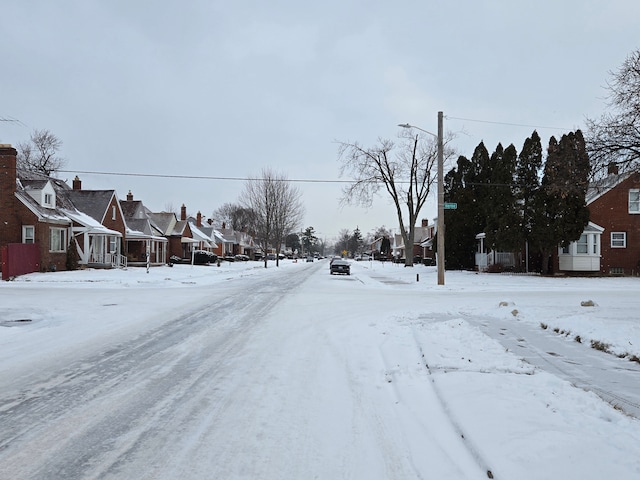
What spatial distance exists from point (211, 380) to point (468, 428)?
139 inches

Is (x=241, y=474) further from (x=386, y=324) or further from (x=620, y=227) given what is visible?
(x=620, y=227)

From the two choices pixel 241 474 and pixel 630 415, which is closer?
pixel 241 474

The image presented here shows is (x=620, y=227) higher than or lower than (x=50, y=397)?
higher

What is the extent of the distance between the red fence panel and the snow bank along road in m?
21.1

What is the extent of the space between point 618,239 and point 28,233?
39.8 metres

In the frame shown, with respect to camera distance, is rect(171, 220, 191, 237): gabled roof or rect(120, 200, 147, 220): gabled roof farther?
rect(171, 220, 191, 237): gabled roof

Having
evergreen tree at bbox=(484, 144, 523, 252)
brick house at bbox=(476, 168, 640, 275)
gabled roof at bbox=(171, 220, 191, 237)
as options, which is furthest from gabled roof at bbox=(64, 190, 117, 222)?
brick house at bbox=(476, 168, 640, 275)

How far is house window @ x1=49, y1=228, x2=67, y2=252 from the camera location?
31.8 metres

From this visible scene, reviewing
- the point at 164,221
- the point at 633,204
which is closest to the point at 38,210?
the point at 164,221

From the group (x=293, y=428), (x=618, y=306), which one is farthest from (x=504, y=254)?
(x=293, y=428)

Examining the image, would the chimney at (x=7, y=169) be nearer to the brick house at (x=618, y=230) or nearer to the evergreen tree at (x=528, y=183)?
the evergreen tree at (x=528, y=183)

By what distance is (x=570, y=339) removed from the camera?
32.2ft

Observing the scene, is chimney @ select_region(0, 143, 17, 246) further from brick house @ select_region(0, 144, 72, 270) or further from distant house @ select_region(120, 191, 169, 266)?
distant house @ select_region(120, 191, 169, 266)

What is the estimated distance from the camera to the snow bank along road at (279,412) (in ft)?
13.1
